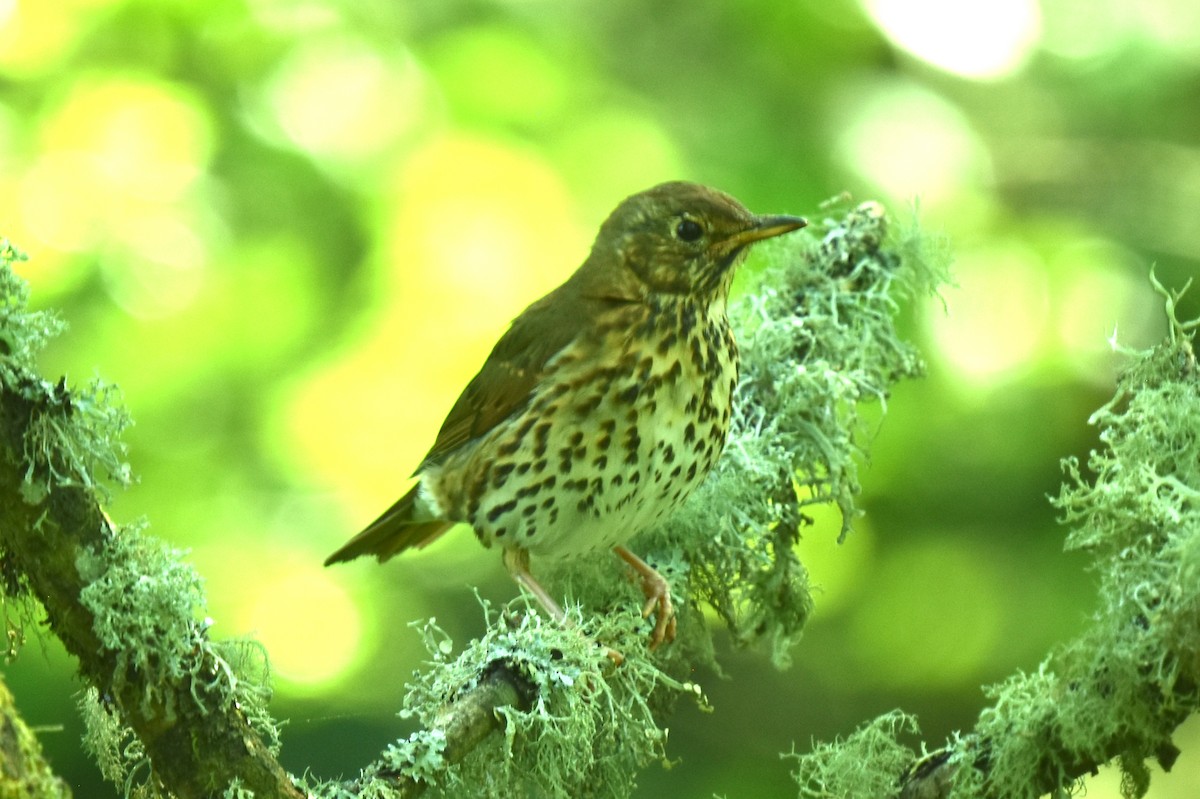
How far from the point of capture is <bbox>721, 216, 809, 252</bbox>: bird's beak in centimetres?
364

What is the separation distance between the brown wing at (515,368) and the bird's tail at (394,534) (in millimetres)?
205

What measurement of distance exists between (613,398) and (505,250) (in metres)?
1.58

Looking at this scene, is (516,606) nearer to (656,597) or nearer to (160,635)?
(656,597)

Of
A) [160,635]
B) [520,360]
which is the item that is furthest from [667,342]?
[160,635]

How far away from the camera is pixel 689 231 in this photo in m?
3.81

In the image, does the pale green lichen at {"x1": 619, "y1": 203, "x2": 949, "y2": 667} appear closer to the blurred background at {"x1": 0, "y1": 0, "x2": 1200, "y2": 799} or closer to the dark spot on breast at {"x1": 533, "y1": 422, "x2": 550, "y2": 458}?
the dark spot on breast at {"x1": 533, "y1": 422, "x2": 550, "y2": 458}

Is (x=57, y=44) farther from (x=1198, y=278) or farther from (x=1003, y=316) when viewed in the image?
(x=1198, y=278)

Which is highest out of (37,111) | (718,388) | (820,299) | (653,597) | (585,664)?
(37,111)

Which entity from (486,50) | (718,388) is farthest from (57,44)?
(718,388)

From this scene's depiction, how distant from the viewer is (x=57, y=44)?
4672 millimetres

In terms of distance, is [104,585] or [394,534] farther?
[394,534]

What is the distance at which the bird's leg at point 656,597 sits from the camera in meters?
3.46

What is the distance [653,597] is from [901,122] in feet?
8.25

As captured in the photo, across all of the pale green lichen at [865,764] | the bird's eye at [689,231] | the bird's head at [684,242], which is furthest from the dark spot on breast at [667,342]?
the pale green lichen at [865,764]
